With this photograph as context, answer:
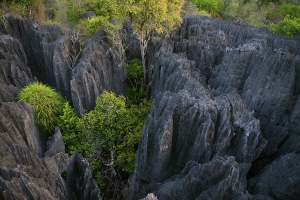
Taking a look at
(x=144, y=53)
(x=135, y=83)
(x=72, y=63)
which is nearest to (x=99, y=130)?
(x=72, y=63)

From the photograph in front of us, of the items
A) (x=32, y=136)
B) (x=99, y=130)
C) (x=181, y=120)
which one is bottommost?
(x=99, y=130)

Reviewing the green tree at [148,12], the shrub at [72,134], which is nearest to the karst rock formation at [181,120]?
the shrub at [72,134]

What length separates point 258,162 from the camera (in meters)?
13.2

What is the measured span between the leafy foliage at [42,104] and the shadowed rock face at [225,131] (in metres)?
5.47

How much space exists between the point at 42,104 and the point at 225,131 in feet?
31.5

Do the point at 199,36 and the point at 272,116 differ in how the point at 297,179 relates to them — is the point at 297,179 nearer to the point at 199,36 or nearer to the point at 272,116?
the point at 272,116

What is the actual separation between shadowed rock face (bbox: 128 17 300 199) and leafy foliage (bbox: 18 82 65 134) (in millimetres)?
5466

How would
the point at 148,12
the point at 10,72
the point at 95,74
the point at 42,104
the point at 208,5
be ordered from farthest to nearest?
the point at 208,5 < the point at 148,12 < the point at 95,74 < the point at 10,72 < the point at 42,104

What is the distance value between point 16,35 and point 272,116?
65.2ft

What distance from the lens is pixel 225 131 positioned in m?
11.4

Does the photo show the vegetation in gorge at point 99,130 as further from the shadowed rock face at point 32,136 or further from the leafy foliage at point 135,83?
the leafy foliage at point 135,83

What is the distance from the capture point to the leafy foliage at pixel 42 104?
44.5 feet

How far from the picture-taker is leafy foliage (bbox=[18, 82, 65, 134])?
1355 centimetres

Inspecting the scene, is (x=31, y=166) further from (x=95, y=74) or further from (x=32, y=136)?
(x=95, y=74)
